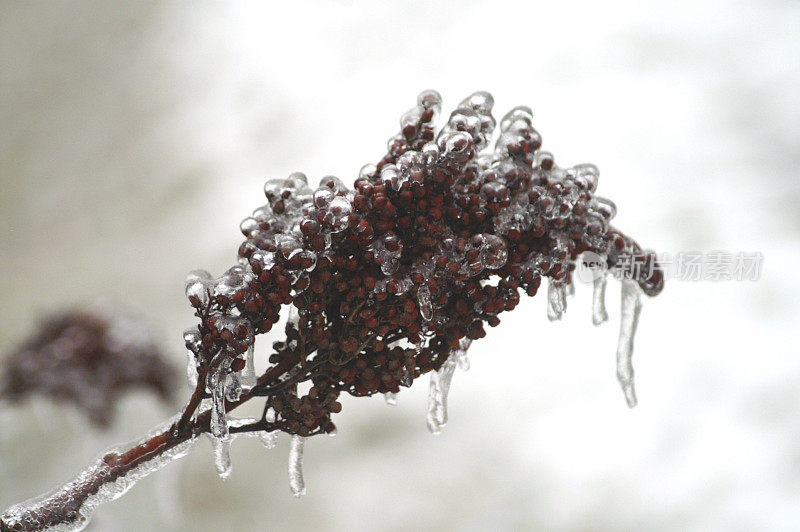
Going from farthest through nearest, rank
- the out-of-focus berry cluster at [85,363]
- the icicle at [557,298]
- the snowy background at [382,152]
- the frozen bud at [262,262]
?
the snowy background at [382,152] < the out-of-focus berry cluster at [85,363] < the icicle at [557,298] < the frozen bud at [262,262]

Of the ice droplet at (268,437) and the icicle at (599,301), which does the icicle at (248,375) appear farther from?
the icicle at (599,301)

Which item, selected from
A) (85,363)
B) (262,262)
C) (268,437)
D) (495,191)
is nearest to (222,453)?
(268,437)

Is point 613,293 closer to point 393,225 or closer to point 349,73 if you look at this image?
point 349,73

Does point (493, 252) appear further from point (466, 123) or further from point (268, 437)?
point (268, 437)

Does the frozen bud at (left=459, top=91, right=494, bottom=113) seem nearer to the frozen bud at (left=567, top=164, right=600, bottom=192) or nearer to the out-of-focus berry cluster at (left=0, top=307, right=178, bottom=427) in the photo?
the frozen bud at (left=567, top=164, right=600, bottom=192)

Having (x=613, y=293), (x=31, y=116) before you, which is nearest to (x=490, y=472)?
(x=613, y=293)

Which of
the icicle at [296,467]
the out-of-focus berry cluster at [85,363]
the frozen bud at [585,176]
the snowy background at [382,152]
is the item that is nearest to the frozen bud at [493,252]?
the frozen bud at [585,176]
